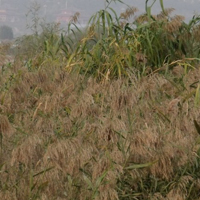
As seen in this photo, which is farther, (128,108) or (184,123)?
(128,108)

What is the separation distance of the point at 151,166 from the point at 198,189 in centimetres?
34

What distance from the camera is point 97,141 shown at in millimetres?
3838

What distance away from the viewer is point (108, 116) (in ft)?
13.6

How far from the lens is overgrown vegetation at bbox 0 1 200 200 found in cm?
329

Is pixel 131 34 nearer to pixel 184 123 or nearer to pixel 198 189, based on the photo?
pixel 184 123

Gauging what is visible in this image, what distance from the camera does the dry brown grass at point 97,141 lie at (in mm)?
3217

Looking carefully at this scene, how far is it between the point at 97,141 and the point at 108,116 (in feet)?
1.17

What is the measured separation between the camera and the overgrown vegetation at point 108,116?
3.29 metres

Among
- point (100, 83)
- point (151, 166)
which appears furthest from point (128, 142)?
point (100, 83)

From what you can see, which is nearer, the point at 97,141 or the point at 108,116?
the point at 97,141

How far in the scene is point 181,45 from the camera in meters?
5.52

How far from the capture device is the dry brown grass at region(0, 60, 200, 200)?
10.6ft

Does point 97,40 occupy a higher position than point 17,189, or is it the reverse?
point 97,40

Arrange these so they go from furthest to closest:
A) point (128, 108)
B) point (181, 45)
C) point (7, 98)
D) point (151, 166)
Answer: point (181, 45)
point (7, 98)
point (128, 108)
point (151, 166)
